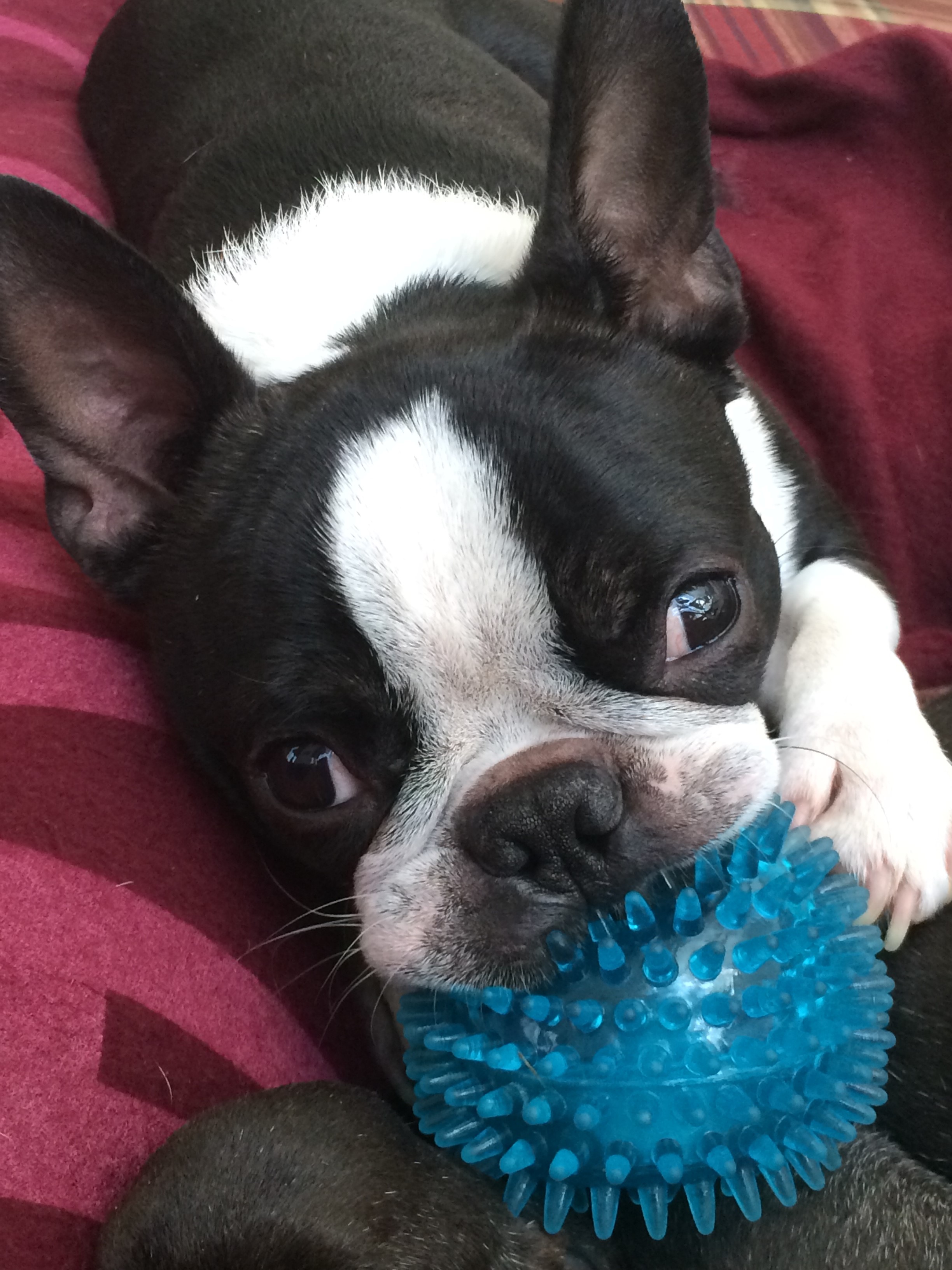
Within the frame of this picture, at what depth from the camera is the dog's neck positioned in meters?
2.12

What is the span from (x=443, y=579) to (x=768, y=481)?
2.92ft

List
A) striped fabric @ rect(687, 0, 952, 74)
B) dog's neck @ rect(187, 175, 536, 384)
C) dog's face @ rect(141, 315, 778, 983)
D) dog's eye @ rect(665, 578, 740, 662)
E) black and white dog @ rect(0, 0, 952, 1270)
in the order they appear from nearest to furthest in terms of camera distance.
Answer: black and white dog @ rect(0, 0, 952, 1270) → dog's face @ rect(141, 315, 778, 983) → dog's eye @ rect(665, 578, 740, 662) → dog's neck @ rect(187, 175, 536, 384) → striped fabric @ rect(687, 0, 952, 74)

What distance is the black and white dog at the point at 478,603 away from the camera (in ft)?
4.66

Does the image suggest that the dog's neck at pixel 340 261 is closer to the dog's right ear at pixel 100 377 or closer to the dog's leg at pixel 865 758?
the dog's right ear at pixel 100 377

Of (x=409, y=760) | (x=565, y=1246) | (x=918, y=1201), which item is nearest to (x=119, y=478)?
(x=409, y=760)

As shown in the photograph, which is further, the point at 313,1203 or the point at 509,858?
the point at 509,858

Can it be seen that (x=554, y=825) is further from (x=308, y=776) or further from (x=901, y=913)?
(x=901, y=913)

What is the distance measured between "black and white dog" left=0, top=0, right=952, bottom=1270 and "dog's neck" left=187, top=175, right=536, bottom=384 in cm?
1

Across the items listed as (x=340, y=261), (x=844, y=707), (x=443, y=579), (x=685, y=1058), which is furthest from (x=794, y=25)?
(x=685, y=1058)

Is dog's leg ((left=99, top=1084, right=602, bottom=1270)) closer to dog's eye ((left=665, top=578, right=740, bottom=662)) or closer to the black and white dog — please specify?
the black and white dog

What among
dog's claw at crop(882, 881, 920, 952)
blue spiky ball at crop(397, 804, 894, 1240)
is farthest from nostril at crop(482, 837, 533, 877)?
dog's claw at crop(882, 881, 920, 952)

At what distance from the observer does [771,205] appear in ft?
11.7

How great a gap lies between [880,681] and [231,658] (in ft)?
3.21

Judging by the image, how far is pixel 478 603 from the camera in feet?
5.03
